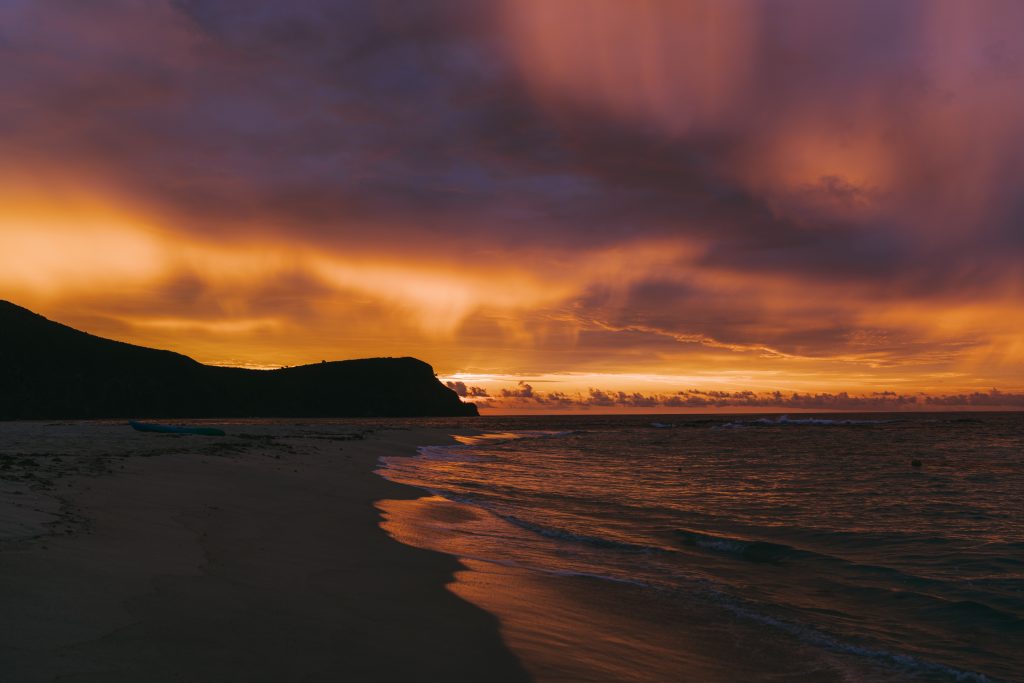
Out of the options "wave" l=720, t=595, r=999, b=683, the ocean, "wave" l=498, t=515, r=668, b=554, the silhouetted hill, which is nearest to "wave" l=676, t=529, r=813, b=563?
the ocean

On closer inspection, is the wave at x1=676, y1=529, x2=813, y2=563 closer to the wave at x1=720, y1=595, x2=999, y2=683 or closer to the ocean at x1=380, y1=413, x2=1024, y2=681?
the ocean at x1=380, y1=413, x2=1024, y2=681

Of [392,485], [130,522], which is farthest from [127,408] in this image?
[130,522]

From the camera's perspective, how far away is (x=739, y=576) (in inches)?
471

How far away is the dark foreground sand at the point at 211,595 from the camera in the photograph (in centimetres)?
526

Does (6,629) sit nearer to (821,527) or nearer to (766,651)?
(766,651)

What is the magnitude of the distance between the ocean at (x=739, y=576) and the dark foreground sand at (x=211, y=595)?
0.97 metres

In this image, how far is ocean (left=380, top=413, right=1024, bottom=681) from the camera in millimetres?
7625

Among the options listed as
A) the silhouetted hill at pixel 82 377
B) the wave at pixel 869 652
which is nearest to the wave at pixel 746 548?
the wave at pixel 869 652

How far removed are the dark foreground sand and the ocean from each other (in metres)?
0.97

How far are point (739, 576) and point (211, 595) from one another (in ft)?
30.9

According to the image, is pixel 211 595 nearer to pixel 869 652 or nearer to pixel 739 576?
pixel 869 652

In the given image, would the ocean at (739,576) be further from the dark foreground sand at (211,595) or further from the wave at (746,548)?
the dark foreground sand at (211,595)

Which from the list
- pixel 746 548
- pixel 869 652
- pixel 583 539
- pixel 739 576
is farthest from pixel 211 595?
pixel 746 548

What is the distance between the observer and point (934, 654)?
8.25m
